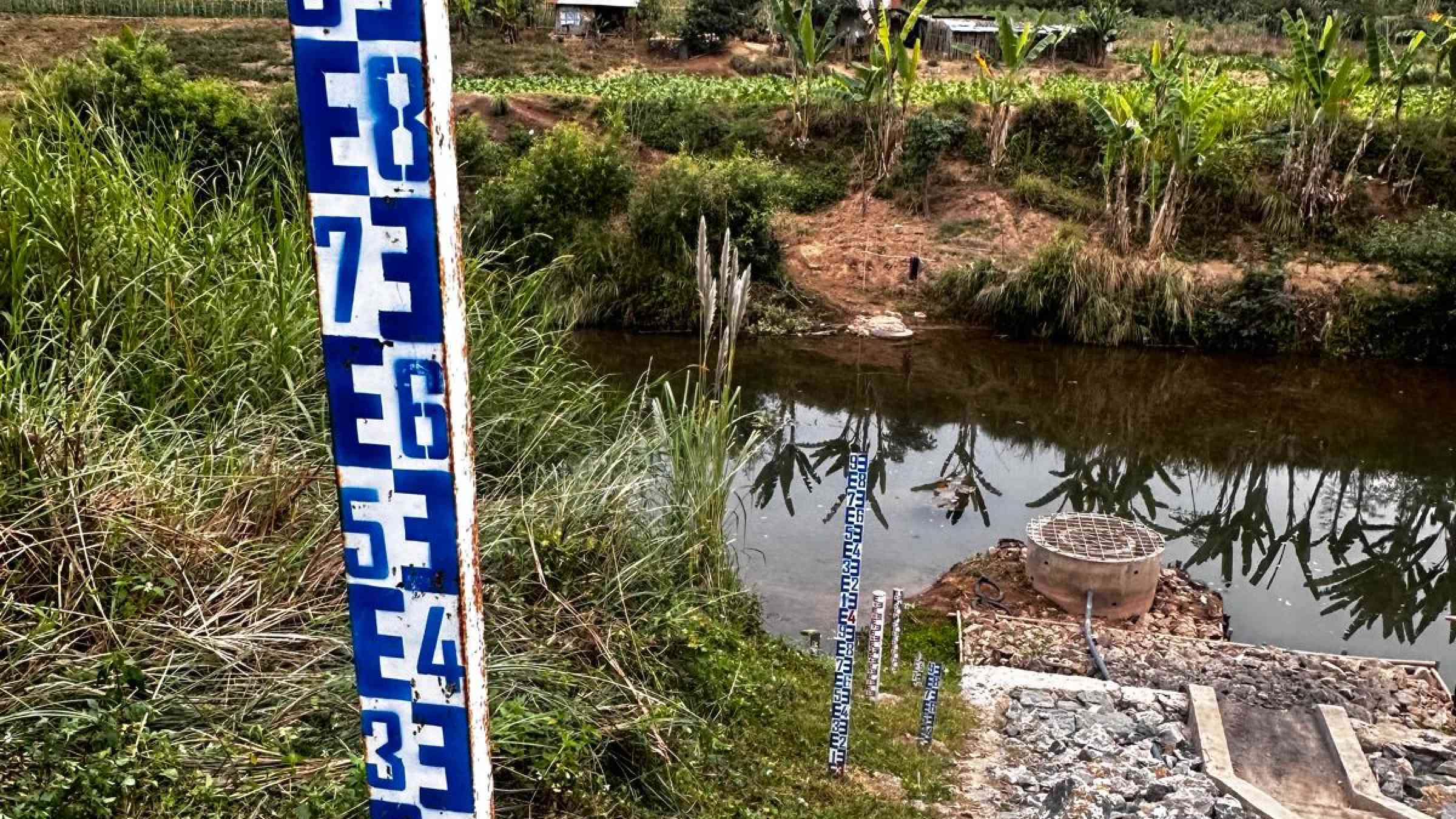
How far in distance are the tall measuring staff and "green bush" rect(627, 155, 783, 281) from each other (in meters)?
12.6

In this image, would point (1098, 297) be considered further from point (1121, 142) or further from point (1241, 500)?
point (1241, 500)

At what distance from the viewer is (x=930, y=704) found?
16.1 feet

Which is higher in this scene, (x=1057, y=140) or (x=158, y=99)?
(x=158, y=99)

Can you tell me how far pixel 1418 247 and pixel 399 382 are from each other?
1504 centimetres

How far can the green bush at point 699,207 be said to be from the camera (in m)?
14.2

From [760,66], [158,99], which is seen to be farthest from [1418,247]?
[760,66]

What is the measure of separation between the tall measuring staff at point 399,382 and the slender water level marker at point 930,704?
3.39m

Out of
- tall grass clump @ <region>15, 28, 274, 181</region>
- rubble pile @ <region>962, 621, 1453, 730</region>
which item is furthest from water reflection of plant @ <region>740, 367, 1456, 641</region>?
tall grass clump @ <region>15, 28, 274, 181</region>

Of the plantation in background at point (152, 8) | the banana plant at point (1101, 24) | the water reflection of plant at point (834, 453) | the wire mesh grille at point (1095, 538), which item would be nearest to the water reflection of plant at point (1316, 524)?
the wire mesh grille at point (1095, 538)

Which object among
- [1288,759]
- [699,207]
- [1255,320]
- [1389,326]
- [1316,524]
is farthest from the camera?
[1255,320]

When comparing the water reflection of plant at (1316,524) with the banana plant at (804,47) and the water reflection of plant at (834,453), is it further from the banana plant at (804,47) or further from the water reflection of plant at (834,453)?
the banana plant at (804,47)

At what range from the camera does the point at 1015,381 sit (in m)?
13.7

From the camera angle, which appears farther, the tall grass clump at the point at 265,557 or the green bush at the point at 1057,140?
the green bush at the point at 1057,140

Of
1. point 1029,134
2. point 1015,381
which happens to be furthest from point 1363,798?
point 1029,134
